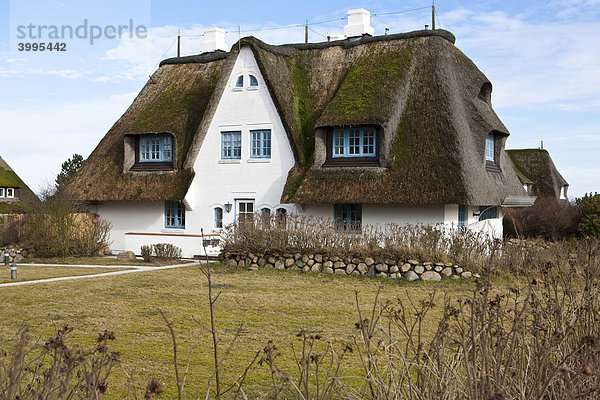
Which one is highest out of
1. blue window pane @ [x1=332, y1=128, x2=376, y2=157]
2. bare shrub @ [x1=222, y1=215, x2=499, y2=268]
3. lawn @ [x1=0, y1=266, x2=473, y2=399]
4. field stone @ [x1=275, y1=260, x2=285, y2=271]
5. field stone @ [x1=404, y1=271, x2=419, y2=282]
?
blue window pane @ [x1=332, y1=128, x2=376, y2=157]

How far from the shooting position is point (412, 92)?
70.9ft

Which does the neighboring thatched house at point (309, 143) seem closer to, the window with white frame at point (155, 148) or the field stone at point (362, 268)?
the window with white frame at point (155, 148)

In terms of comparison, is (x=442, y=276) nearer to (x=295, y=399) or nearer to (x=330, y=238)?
(x=330, y=238)

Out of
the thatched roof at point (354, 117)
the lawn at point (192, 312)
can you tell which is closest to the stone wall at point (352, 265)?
the lawn at point (192, 312)

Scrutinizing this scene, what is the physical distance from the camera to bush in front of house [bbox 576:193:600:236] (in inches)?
1067

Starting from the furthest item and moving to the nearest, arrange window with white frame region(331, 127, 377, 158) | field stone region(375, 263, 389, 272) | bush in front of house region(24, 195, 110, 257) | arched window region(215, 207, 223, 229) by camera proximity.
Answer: arched window region(215, 207, 223, 229) → bush in front of house region(24, 195, 110, 257) → window with white frame region(331, 127, 377, 158) → field stone region(375, 263, 389, 272)

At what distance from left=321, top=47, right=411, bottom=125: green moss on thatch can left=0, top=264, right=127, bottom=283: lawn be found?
8.95 metres

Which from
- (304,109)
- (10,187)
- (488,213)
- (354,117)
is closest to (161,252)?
(304,109)

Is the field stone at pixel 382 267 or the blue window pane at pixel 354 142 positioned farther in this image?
the blue window pane at pixel 354 142

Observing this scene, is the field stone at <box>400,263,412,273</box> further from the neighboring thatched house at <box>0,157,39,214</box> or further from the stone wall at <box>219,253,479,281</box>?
the neighboring thatched house at <box>0,157,39,214</box>

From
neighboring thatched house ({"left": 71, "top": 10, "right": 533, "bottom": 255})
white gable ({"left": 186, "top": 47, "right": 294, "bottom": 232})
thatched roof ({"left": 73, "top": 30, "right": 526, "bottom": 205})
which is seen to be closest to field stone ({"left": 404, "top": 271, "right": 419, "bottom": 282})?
neighboring thatched house ({"left": 71, "top": 10, "right": 533, "bottom": 255})

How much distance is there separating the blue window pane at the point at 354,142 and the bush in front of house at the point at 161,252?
6803 millimetres

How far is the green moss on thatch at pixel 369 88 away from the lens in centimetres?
2059

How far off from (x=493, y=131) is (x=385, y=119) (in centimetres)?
581
